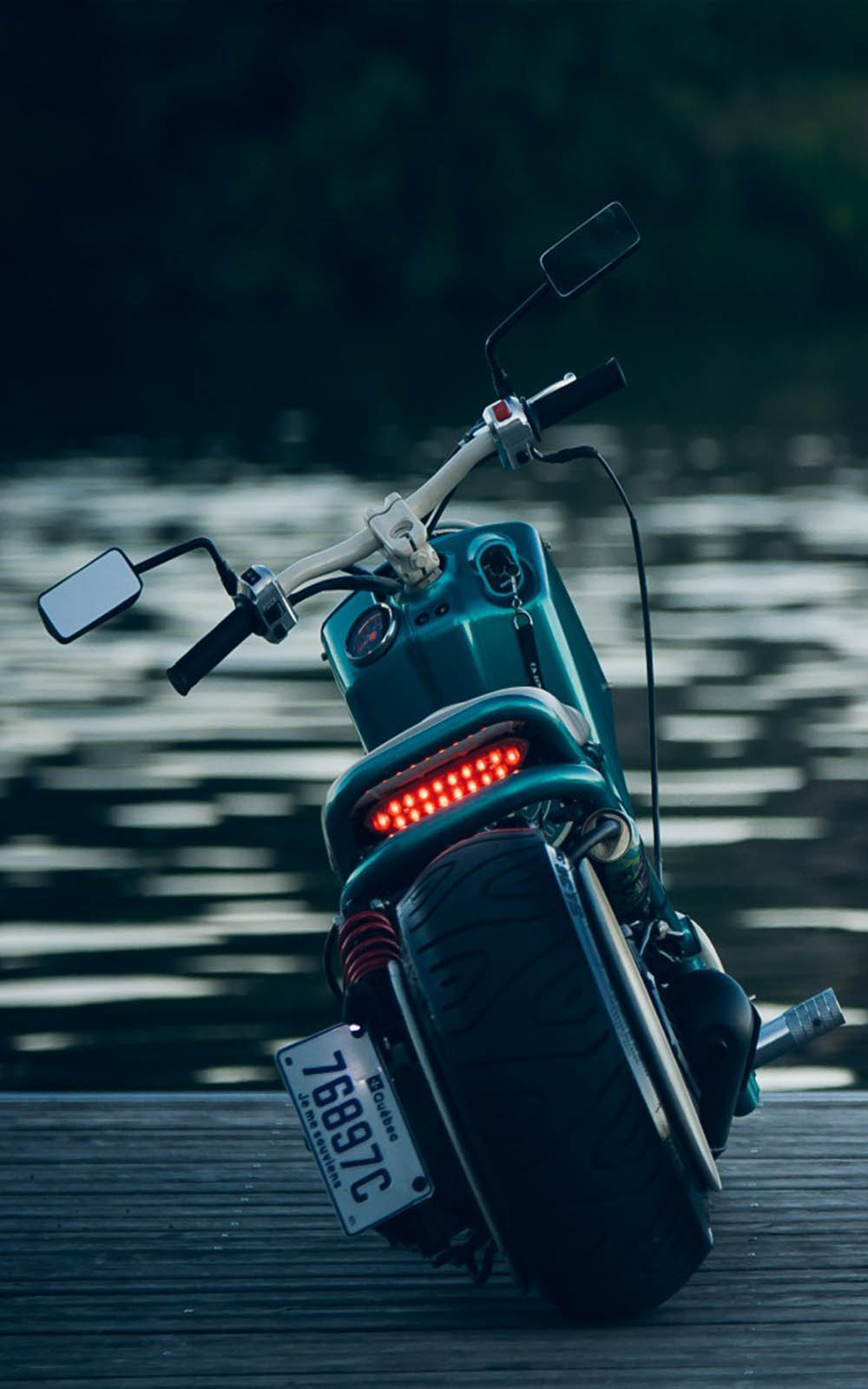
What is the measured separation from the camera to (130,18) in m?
55.0

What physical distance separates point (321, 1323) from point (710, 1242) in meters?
0.59

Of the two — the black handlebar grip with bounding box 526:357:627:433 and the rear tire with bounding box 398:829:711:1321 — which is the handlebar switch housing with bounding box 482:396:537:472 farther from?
the rear tire with bounding box 398:829:711:1321

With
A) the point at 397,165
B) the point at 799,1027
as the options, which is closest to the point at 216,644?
the point at 799,1027

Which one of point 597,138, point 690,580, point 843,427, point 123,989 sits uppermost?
point 123,989

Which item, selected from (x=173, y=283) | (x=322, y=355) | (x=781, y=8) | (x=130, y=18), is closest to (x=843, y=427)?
(x=322, y=355)

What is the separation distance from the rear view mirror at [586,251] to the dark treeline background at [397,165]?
141 ft

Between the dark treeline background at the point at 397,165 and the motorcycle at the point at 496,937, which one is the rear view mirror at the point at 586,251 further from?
the dark treeline background at the point at 397,165

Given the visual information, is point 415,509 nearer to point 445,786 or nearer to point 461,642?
point 461,642

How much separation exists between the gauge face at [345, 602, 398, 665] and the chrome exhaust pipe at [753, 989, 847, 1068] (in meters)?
0.99

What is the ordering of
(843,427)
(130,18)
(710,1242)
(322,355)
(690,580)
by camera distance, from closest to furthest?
1. (710,1242)
2. (690,580)
3. (843,427)
4. (322,355)
5. (130,18)

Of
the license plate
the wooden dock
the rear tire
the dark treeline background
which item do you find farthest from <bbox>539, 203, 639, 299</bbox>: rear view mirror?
the dark treeline background

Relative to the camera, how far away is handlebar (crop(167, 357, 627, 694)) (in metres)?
3.75

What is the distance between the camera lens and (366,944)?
142 inches

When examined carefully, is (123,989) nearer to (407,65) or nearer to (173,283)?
(173,283)
